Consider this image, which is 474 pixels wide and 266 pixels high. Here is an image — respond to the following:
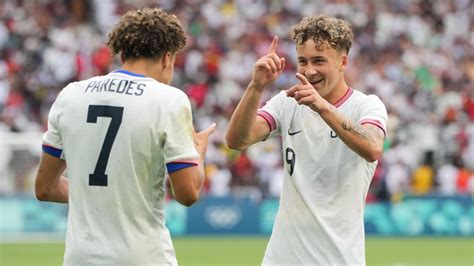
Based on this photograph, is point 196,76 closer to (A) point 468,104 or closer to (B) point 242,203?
(B) point 242,203

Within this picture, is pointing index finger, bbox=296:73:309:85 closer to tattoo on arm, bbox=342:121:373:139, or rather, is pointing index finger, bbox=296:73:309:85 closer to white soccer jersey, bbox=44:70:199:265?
tattoo on arm, bbox=342:121:373:139

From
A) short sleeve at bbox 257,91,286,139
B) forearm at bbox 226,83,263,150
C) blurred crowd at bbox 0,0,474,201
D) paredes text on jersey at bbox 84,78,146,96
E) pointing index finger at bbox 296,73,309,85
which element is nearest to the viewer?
paredes text on jersey at bbox 84,78,146,96

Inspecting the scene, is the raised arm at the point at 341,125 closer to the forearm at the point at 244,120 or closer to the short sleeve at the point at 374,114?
the short sleeve at the point at 374,114

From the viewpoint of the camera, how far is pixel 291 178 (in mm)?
6180

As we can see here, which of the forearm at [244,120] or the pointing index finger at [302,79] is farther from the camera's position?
the forearm at [244,120]

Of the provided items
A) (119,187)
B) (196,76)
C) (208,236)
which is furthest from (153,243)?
(196,76)

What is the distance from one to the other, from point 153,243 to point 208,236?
52.9 ft

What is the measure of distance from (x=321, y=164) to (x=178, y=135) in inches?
45.4

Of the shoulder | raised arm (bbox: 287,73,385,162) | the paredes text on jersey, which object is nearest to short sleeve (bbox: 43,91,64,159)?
the paredes text on jersey

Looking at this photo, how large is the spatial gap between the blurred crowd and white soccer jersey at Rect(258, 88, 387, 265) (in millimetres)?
15545

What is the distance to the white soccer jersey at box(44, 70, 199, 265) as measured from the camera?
17.2ft

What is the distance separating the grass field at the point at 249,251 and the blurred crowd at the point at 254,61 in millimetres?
1562

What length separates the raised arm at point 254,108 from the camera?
5844 millimetres

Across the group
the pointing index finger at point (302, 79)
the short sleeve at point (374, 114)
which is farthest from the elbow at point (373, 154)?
the pointing index finger at point (302, 79)
